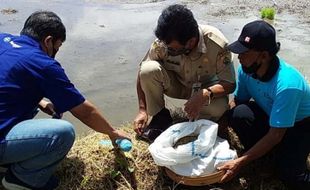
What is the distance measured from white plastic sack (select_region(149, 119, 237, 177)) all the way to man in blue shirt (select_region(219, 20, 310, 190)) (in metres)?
0.09

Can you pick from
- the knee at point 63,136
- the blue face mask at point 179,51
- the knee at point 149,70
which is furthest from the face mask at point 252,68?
the knee at point 63,136

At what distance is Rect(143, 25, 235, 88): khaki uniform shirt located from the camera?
3789 millimetres

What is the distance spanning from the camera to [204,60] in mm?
Result: 3859

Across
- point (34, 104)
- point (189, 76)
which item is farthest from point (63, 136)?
point (189, 76)

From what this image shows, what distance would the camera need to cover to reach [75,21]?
8.68 m

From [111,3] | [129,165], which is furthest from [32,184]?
[111,3]

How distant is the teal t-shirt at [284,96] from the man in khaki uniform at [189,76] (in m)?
0.34

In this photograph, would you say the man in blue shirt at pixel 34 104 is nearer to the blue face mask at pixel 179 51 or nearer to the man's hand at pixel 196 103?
the man's hand at pixel 196 103

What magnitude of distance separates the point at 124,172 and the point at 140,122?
0.48 metres

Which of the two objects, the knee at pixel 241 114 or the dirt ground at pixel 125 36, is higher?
the knee at pixel 241 114

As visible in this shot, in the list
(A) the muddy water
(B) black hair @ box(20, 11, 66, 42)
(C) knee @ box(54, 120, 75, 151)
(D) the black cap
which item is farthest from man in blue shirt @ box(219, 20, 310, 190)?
(A) the muddy water

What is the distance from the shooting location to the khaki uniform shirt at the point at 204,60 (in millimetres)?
3789

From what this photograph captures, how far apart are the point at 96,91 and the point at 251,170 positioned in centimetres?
266

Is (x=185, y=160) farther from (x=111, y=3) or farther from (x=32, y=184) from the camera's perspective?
(x=111, y=3)
